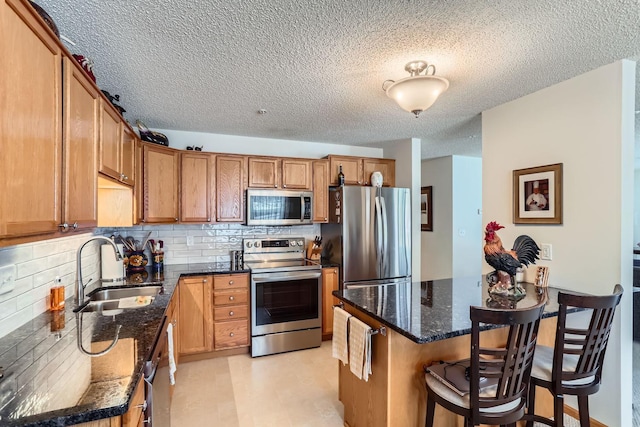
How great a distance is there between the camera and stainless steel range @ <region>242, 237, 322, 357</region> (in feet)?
10.8

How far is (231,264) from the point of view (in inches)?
141

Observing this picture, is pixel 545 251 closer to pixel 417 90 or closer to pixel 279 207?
pixel 417 90

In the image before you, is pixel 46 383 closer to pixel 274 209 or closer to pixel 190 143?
pixel 274 209

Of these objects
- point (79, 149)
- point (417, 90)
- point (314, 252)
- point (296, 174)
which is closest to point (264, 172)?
point (296, 174)

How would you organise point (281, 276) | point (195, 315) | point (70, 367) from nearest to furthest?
point (70, 367), point (195, 315), point (281, 276)

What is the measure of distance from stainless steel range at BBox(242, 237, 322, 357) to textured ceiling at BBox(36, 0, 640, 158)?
65.1 inches

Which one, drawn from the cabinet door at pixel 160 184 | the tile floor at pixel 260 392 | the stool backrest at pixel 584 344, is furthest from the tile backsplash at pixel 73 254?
the stool backrest at pixel 584 344

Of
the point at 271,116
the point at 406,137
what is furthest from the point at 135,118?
the point at 406,137

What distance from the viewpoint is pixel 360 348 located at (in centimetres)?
178

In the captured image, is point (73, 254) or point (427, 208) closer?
point (73, 254)

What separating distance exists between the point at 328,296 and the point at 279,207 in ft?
3.84

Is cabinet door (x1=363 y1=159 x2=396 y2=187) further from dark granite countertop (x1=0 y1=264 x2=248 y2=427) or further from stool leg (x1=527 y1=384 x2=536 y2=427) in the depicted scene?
dark granite countertop (x1=0 y1=264 x2=248 y2=427)

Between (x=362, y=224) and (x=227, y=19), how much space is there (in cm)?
249

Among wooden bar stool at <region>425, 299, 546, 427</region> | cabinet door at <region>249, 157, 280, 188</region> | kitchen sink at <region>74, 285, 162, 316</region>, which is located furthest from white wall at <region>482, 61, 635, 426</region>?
kitchen sink at <region>74, 285, 162, 316</region>
